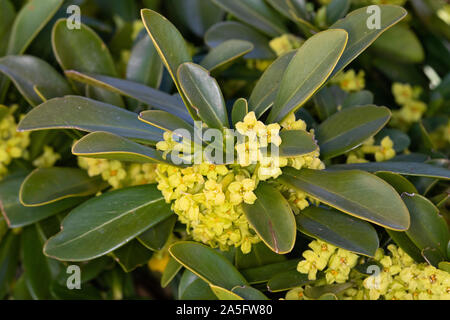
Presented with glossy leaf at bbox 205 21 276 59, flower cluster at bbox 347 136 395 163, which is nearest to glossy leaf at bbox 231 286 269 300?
flower cluster at bbox 347 136 395 163

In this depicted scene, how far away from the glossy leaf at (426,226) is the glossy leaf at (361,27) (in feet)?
1.12

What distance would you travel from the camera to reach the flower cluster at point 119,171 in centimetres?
129

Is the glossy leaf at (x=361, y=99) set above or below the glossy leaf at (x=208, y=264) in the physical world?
above

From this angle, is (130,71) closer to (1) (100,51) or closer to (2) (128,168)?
(1) (100,51)

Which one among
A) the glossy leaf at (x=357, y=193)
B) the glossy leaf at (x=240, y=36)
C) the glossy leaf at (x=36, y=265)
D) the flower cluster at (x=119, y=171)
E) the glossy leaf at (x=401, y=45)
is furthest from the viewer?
the glossy leaf at (x=401, y=45)

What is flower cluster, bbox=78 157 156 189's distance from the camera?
1294mm

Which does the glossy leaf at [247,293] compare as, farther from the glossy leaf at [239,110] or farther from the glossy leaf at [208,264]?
the glossy leaf at [239,110]

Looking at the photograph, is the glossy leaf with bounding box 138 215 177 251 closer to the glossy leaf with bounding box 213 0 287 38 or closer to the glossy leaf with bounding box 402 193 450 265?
the glossy leaf with bounding box 402 193 450 265

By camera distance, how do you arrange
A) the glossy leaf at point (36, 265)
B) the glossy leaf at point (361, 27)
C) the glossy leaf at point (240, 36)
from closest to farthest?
the glossy leaf at point (361, 27), the glossy leaf at point (36, 265), the glossy leaf at point (240, 36)

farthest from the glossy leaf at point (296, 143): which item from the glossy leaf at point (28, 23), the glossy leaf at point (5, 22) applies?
the glossy leaf at point (5, 22)

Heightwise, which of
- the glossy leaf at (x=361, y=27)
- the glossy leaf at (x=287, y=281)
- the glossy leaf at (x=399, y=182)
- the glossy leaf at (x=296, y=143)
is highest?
the glossy leaf at (x=361, y=27)

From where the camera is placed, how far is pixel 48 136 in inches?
58.8

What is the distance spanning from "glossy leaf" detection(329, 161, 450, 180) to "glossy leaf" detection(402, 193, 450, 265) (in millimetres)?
57
